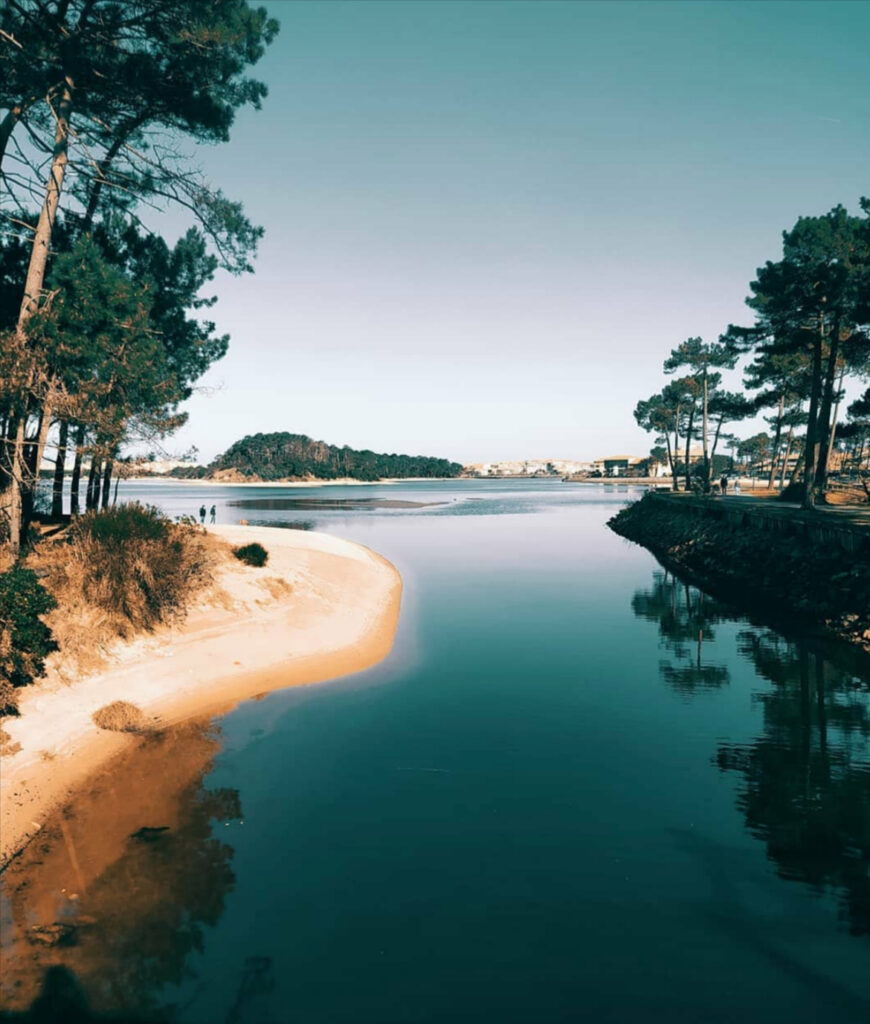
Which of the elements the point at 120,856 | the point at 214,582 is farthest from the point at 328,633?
the point at 120,856

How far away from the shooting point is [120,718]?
13.8 metres

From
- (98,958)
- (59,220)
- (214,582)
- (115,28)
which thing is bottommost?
(98,958)

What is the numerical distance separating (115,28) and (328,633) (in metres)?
22.0

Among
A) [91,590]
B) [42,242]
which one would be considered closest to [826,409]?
[91,590]

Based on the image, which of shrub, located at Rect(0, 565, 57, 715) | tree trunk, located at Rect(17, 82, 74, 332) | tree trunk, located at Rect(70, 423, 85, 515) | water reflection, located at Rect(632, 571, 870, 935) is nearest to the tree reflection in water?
water reflection, located at Rect(632, 571, 870, 935)

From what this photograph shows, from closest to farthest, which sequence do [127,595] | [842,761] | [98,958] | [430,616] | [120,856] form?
[98,958] < [120,856] < [842,761] < [127,595] < [430,616]

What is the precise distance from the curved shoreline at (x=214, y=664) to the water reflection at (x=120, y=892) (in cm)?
87

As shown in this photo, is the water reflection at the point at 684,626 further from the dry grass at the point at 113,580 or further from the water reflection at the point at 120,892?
the dry grass at the point at 113,580

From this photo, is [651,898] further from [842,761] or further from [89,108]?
[89,108]

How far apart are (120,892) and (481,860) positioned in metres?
5.34

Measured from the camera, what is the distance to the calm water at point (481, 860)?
22.8 feet

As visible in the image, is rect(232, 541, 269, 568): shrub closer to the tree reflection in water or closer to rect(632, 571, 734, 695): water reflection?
rect(632, 571, 734, 695): water reflection

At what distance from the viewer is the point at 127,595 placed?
60.2 feet

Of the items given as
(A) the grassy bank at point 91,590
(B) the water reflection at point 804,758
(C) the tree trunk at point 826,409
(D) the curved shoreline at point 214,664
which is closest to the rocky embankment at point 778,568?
(B) the water reflection at point 804,758
